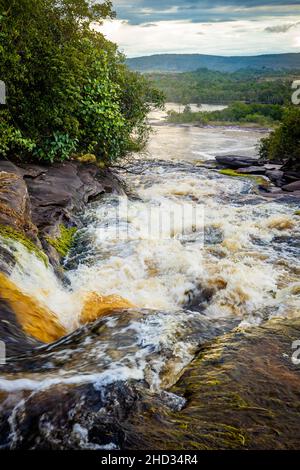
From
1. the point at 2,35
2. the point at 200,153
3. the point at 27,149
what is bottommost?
the point at 200,153

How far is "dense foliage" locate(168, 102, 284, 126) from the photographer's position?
92938mm

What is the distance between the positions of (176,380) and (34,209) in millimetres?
7856

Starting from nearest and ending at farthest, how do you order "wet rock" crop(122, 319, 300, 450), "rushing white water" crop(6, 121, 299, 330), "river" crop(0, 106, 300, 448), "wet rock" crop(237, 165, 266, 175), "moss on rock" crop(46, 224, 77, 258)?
"wet rock" crop(122, 319, 300, 450), "river" crop(0, 106, 300, 448), "rushing white water" crop(6, 121, 299, 330), "moss on rock" crop(46, 224, 77, 258), "wet rock" crop(237, 165, 266, 175)

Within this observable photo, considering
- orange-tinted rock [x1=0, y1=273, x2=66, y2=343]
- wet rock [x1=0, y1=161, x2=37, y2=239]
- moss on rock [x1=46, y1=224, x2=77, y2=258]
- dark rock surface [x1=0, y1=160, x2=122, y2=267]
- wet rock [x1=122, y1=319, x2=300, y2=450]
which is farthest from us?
moss on rock [x1=46, y1=224, x2=77, y2=258]

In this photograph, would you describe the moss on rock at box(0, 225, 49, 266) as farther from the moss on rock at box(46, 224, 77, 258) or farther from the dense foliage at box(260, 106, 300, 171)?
the dense foliage at box(260, 106, 300, 171)

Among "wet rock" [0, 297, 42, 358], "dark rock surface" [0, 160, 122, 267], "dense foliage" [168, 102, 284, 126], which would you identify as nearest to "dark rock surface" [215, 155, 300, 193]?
"dark rock surface" [0, 160, 122, 267]

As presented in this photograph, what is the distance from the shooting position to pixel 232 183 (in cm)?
2236

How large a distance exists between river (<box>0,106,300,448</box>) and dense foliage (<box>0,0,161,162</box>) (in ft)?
8.83

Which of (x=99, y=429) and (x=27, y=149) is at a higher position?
(x=27, y=149)

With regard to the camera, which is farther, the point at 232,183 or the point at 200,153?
the point at 200,153

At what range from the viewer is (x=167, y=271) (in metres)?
9.68

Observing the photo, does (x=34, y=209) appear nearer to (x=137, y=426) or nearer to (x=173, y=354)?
(x=173, y=354)

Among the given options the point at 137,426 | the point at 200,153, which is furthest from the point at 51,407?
the point at 200,153

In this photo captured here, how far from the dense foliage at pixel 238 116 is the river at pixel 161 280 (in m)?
79.8
